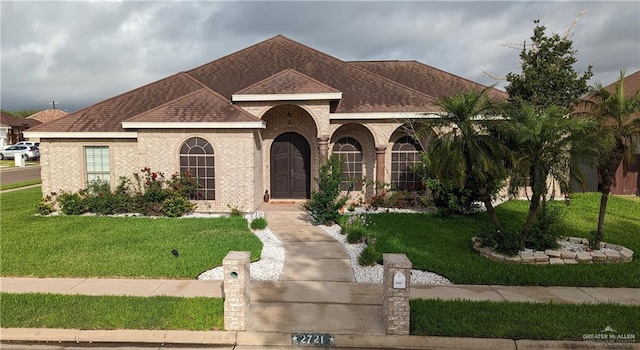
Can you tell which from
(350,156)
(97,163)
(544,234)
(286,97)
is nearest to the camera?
(544,234)

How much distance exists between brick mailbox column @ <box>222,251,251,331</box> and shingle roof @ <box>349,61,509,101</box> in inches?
539

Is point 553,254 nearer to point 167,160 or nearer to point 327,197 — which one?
point 327,197

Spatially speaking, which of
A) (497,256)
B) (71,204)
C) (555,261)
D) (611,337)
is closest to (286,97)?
(71,204)

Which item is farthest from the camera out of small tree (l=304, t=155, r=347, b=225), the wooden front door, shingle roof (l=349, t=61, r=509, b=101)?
shingle roof (l=349, t=61, r=509, b=101)

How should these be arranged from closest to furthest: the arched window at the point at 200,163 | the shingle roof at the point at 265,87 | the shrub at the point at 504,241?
1. the shrub at the point at 504,241
2. the arched window at the point at 200,163
3. the shingle roof at the point at 265,87

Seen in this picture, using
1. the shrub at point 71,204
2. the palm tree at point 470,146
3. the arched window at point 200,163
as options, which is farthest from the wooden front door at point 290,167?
the palm tree at point 470,146

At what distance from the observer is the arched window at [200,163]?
527 inches

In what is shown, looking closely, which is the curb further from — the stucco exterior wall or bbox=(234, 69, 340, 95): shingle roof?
bbox=(234, 69, 340, 95): shingle roof

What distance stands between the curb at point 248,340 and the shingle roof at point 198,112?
840 centimetres

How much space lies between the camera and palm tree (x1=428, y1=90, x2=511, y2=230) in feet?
27.1

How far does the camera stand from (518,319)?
18.8 ft

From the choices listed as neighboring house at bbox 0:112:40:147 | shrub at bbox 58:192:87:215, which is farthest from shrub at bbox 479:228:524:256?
neighboring house at bbox 0:112:40:147

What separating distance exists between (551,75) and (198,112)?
15.6 m

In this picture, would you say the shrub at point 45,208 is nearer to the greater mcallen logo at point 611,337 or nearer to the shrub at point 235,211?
the shrub at point 235,211
